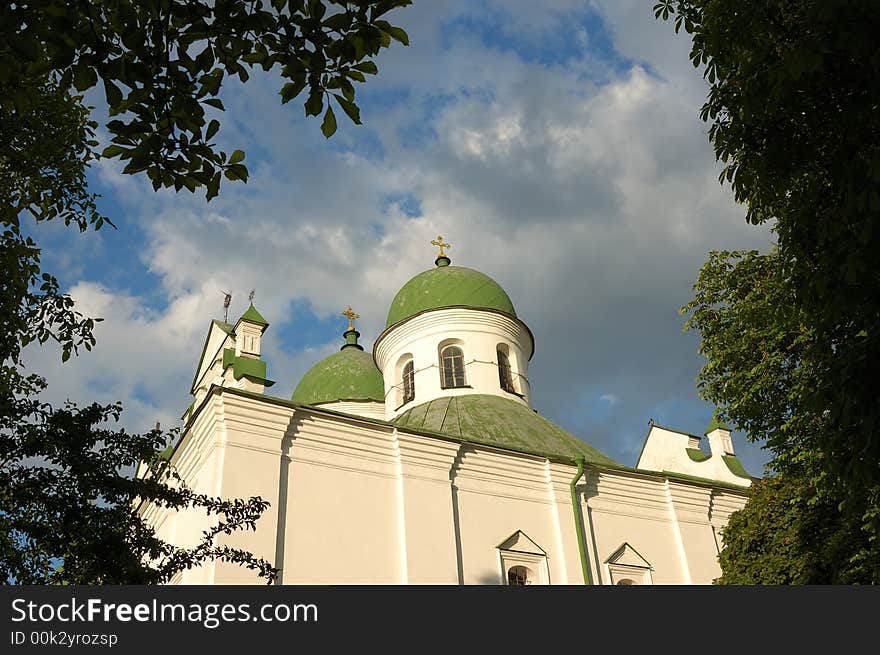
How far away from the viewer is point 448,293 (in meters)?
20.9

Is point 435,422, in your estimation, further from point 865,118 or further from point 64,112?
point 865,118

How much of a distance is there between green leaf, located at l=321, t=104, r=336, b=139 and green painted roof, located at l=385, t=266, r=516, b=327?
16.1 meters

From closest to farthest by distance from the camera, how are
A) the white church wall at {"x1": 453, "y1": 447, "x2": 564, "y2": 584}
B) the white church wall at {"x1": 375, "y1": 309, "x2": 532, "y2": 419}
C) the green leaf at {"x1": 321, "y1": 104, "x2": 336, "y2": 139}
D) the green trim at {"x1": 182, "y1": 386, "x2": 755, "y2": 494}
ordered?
the green leaf at {"x1": 321, "y1": 104, "x2": 336, "y2": 139} → the green trim at {"x1": 182, "y1": 386, "x2": 755, "y2": 494} → the white church wall at {"x1": 453, "y1": 447, "x2": 564, "y2": 584} → the white church wall at {"x1": 375, "y1": 309, "x2": 532, "y2": 419}

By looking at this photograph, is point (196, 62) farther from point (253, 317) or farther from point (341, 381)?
point (341, 381)

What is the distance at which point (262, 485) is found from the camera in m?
12.6

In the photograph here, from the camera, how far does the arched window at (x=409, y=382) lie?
20.3 metres

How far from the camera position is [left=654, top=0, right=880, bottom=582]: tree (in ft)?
17.3

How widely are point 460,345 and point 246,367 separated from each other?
684 centimetres

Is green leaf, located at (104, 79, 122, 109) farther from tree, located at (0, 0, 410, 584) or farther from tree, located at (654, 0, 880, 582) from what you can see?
tree, located at (654, 0, 880, 582)

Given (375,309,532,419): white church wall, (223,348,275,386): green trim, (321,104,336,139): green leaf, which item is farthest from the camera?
(375,309,532,419): white church wall

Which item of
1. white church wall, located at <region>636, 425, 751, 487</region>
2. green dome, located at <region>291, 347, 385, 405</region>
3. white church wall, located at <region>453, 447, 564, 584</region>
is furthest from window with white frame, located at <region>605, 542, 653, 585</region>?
green dome, located at <region>291, 347, 385, 405</region>

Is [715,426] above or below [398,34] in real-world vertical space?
above

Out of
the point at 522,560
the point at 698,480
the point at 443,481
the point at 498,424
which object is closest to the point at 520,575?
the point at 522,560

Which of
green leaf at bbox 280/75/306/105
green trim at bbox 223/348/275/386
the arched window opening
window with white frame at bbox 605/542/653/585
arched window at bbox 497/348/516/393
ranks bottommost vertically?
green leaf at bbox 280/75/306/105
